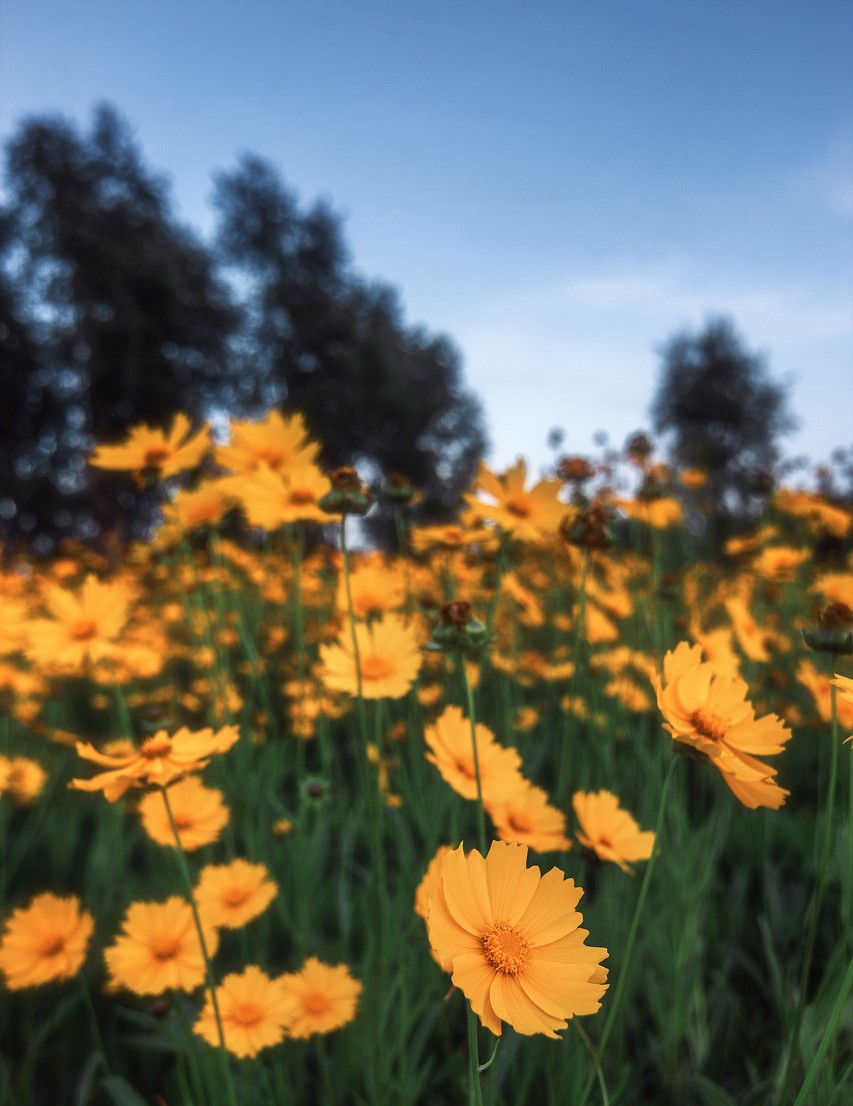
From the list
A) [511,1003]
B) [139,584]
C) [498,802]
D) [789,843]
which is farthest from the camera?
[139,584]

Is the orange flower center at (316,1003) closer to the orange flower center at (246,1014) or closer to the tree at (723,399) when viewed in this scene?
the orange flower center at (246,1014)

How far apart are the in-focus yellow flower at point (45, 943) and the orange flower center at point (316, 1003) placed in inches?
8.8

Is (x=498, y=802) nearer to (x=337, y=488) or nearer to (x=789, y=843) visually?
(x=337, y=488)

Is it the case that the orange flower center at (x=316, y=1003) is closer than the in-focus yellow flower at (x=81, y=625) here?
Yes

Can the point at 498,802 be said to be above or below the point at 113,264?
below

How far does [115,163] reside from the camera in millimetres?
12008

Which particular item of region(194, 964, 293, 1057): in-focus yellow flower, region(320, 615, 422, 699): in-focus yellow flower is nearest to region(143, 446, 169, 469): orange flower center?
region(320, 615, 422, 699): in-focus yellow flower

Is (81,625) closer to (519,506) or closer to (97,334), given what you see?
(519,506)

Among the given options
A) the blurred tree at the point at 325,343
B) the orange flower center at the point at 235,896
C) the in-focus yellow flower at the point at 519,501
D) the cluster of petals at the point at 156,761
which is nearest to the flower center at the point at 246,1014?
the orange flower center at the point at 235,896

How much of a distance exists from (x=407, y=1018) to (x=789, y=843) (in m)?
1.01

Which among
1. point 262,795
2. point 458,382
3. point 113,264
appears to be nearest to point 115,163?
point 113,264

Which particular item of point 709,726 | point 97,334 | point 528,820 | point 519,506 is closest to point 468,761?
point 528,820

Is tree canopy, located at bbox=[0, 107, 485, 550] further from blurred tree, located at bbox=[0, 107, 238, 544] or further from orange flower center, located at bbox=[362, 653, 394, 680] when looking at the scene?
orange flower center, located at bbox=[362, 653, 394, 680]

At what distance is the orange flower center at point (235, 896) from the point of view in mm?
761
